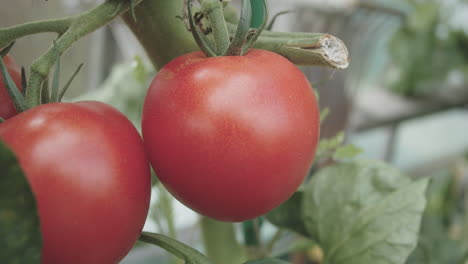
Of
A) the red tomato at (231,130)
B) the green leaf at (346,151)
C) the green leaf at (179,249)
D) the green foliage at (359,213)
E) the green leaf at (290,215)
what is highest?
the red tomato at (231,130)

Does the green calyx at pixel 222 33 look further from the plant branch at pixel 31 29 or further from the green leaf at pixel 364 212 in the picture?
the green leaf at pixel 364 212

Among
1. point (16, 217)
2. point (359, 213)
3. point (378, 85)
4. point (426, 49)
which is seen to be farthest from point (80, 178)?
point (378, 85)

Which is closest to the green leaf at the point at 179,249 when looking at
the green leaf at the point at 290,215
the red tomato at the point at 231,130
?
the red tomato at the point at 231,130

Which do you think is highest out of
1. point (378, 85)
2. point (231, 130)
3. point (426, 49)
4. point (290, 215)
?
point (231, 130)

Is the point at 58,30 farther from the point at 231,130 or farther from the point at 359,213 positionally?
the point at 359,213

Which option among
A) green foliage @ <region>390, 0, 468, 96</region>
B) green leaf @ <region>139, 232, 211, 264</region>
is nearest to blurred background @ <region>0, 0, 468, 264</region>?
green foliage @ <region>390, 0, 468, 96</region>

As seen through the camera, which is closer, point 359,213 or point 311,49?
point 311,49

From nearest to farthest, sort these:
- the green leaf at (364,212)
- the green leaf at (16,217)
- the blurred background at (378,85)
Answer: the green leaf at (16,217) < the green leaf at (364,212) < the blurred background at (378,85)

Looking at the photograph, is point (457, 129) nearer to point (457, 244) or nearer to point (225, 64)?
point (457, 244)
